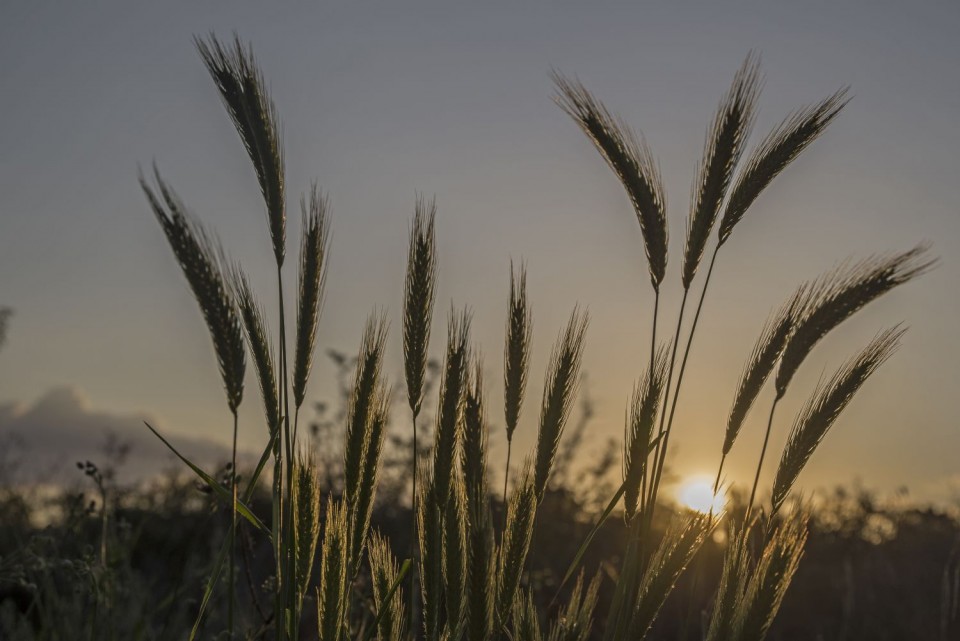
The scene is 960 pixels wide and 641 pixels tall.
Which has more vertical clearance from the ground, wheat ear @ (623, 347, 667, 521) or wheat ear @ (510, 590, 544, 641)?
wheat ear @ (623, 347, 667, 521)

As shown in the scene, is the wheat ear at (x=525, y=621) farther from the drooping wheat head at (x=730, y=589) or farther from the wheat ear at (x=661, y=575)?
the drooping wheat head at (x=730, y=589)

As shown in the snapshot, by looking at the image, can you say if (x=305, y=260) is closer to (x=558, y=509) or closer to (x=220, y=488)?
(x=220, y=488)

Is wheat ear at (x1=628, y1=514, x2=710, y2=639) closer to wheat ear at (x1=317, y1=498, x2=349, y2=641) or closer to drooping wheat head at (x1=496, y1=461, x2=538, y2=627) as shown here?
drooping wheat head at (x1=496, y1=461, x2=538, y2=627)

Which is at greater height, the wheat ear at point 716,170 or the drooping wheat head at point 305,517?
the wheat ear at point 716,170

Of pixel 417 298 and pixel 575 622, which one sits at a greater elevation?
pixel 417 298

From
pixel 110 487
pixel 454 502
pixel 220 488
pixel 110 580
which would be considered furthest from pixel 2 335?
pixel 454 502

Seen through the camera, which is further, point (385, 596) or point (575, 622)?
point (385, 596)

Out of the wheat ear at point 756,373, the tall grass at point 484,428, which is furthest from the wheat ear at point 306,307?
the wheat ear at point 756,373

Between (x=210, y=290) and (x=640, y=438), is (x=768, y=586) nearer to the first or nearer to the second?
(x=640, y=438)

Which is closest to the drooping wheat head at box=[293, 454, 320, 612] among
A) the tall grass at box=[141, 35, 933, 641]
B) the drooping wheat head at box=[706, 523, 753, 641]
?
the tall grass at box=[141, 35, 933, 641]

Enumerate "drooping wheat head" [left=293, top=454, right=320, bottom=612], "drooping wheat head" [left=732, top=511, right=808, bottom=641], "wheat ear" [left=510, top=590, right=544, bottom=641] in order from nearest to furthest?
1. "drooping wheat head" [left=732, top=511, right=808, bottom=641]
2. "wheat ear" [left=510, top=590, right=544, bottom=641]
3. "drooping wheat head" [left=293, top=454, right=320, bottom=612]

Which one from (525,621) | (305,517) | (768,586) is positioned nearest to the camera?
(768,586)

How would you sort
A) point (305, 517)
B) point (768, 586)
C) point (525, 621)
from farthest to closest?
1. point (305, 517)
2. point (525, 621)
3. point (768, 586)

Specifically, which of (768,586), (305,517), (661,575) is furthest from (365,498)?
(768,586)
